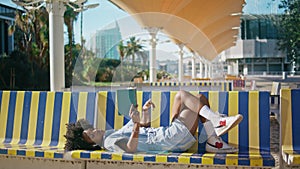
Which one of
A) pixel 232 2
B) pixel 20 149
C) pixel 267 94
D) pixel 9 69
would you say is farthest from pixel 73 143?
pixel 9 69

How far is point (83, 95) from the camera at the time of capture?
349 centimetres

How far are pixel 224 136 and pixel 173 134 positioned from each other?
1.67 ft

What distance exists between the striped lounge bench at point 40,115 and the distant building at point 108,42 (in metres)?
0.44

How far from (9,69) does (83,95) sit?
56.7ft

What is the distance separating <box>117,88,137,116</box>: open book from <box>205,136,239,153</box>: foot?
676 mm

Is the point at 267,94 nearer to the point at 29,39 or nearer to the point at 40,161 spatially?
the point at 40,161

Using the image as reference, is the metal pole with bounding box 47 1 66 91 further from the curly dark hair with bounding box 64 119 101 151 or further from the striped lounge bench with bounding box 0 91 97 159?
the curly dark hair with bounding box 64 119 101 151

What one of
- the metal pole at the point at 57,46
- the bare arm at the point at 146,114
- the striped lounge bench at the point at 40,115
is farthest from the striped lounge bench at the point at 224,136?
the metal pole at the point at 57,46

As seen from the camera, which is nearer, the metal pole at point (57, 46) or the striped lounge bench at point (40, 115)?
the striped lounge bench at point (40, 115)

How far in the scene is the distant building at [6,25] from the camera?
22861 mm

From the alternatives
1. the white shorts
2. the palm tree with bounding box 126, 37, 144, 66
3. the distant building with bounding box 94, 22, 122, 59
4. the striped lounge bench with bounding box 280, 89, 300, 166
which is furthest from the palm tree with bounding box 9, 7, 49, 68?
the striped lounge bench with bounding box 280, 89, 300, 166

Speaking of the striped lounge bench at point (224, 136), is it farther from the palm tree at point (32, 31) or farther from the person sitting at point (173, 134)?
the palm tree at point (32, 31)

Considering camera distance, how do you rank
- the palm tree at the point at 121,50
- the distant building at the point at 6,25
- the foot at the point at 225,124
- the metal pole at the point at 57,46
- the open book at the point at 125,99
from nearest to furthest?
the foot at the point at 225,124 → the open book at the point at 125,99 → the palm tree at the point at 121,50 → the metal pole at the point at 57,46 → the distant building at the point at 6,25

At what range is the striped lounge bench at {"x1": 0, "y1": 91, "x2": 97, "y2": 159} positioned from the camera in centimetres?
345
